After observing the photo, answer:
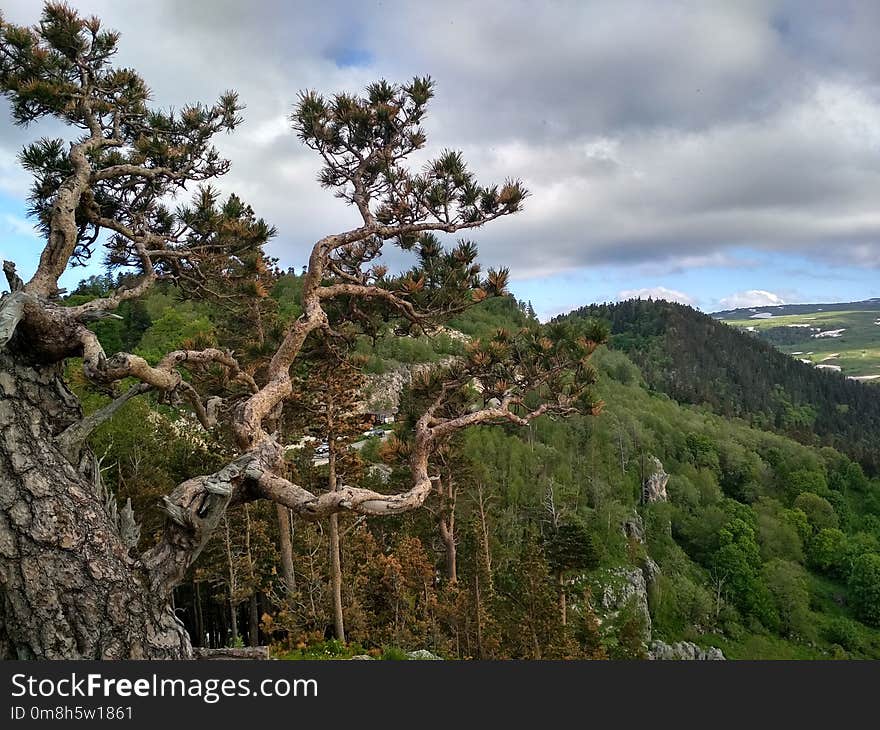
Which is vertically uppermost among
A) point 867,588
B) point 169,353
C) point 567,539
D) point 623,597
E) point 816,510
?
point 169,353

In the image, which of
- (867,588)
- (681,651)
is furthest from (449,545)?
(867,588)

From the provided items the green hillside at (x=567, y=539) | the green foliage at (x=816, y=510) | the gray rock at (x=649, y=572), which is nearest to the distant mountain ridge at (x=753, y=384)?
the green hillside at (x=567, y=539)

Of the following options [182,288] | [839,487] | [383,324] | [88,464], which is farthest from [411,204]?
[839,487]

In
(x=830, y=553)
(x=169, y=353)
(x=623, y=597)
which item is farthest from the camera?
(x=830, y=553)

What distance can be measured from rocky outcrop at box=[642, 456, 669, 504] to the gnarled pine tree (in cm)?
7708

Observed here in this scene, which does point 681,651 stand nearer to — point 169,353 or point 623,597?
point 623,597

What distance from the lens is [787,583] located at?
6431 centimetres

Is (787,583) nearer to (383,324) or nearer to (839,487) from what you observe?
(839,487)

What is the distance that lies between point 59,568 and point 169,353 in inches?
87.9

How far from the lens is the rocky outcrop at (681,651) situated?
152ft

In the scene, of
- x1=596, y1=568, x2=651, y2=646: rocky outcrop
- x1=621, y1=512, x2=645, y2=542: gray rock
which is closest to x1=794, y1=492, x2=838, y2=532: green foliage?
x1=621, y1=512, x2=645, y2=542: gray rock

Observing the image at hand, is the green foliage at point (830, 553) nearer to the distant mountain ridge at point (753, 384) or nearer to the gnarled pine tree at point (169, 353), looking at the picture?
the distant mountain ridge at point (753, 384)

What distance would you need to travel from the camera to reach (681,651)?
163 feet

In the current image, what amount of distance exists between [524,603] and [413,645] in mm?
4950
